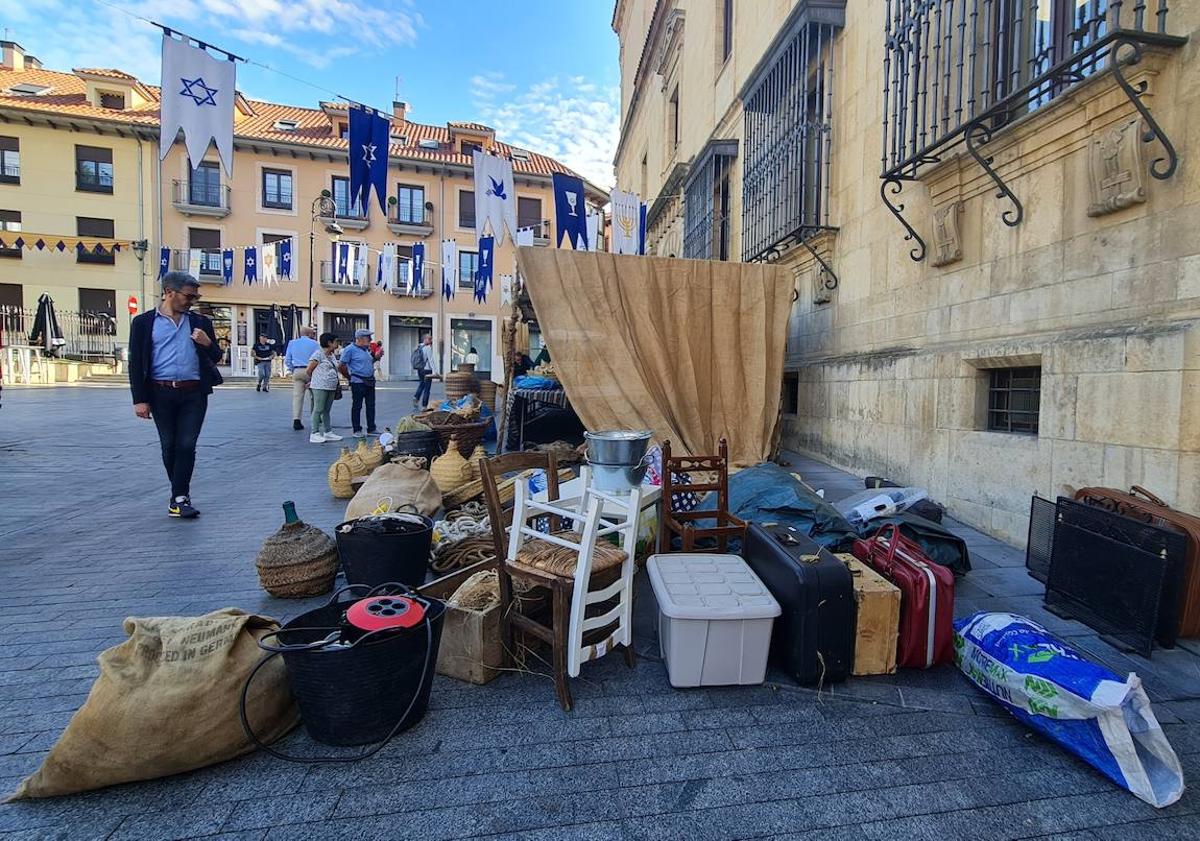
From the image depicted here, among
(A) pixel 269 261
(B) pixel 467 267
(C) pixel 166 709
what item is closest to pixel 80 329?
(A) pixel 269 261

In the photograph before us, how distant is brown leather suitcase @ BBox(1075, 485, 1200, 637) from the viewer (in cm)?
274

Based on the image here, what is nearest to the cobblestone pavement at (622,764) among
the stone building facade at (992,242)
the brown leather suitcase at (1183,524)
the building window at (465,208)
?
the brown leather suitcase at (1183,524)

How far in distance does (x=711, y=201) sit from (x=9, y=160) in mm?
32998

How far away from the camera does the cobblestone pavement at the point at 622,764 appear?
1734mm

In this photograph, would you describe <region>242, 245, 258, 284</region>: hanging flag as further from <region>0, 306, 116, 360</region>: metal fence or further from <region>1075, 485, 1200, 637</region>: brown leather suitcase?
<region>1075, 485, 1200, 637</region>: brown leather suitcase

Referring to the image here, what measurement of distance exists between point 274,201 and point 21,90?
12.5 metres

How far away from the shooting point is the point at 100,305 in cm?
2586

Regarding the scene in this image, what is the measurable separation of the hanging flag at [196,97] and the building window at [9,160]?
1119 inches

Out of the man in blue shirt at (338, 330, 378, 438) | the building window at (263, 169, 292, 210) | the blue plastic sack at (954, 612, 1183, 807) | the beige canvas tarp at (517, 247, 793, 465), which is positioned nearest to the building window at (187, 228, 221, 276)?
the building window at (263, 169, 292, 210)

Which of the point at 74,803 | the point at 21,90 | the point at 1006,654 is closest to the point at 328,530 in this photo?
the point at 74,803

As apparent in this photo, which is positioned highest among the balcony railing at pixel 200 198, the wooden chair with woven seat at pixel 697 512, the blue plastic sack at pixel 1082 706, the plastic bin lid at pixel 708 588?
the balcony railing at pixel 200 198

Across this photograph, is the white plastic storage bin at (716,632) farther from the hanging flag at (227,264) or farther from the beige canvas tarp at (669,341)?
the hanging flag at (227,264)

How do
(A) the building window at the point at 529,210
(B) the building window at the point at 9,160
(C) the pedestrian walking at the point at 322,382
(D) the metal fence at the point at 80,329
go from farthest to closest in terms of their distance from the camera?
(A) the building window at the point at 529,210
(B) the building window at the point at 9,160
(D) the metal fence at the point at 80,329
(C) the pedestrian walking at the point at 322,382

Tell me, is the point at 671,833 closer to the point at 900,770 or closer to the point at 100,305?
the point at 900,770
